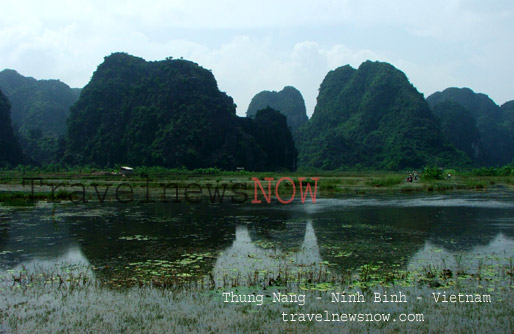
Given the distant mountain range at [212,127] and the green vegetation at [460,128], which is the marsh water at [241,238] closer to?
the distant mountain range at [212,127]

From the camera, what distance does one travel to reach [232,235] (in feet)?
31.9

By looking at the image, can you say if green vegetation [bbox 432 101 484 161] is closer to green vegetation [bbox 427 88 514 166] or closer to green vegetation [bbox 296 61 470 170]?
green vegetation [bbox 427 88 514 166]

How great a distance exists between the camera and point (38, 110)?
93.2 metres

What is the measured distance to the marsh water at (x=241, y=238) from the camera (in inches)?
273

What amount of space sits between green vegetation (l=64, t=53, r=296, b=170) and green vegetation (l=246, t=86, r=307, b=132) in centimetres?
5056

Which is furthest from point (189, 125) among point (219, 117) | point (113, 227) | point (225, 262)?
point (225, 262)

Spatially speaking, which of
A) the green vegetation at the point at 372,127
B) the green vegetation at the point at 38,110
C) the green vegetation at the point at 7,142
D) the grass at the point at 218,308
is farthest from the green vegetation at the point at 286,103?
the grass at the point at 218,308

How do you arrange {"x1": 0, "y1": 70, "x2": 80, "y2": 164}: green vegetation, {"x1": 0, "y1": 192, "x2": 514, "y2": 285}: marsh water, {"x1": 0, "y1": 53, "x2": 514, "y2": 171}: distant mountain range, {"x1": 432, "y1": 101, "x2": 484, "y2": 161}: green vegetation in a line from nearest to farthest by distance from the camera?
{"x1": 0, "y1": 192, "x2": 514, "y2": 285}: marsh water, {"x1": 0, "y1": 53, "x2": 514, "y2": 171}: distant mountain range, {"x1": 0, "y1": 70, "x2": 80, "y2": 164}: green vegetation, {"x1": 432, "y1": 101, "x2": 484, "y2": 161}: green vegetation

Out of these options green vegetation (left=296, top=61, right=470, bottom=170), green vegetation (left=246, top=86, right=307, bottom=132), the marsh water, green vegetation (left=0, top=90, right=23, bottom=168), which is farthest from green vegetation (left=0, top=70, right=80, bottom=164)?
the marsh water

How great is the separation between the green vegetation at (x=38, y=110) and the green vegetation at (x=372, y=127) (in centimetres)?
4819

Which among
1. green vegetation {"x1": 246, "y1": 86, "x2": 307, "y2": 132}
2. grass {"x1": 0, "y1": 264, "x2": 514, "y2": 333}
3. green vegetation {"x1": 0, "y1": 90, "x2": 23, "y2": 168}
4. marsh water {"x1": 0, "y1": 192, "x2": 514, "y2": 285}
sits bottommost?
grass {"x1": 0, "y1": 264, "x2": 514, "y2": 333}

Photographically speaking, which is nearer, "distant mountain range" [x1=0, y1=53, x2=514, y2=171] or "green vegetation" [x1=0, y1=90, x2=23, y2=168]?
"green vegetation" [x1=0, y1=90, x2=23, y2=168]

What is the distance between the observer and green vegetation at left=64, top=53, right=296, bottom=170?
198 ft

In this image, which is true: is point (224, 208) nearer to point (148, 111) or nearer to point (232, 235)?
point (232, 235)
